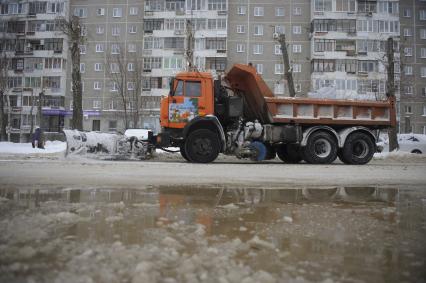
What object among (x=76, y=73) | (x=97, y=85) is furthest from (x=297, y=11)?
(x=76, y=73)

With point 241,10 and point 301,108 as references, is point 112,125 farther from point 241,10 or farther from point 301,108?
point 301,108

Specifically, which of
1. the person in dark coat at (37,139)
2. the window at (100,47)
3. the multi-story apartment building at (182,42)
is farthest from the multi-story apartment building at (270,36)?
the person in dark coat at (37,139)

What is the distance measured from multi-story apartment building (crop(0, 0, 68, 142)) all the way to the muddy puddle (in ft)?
178

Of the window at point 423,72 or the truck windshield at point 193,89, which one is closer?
the truck windshield at point 193,89

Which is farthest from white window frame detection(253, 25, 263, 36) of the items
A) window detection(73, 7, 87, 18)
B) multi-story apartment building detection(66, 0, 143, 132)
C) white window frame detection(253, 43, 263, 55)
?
window detection(73, 7, 87, 18)

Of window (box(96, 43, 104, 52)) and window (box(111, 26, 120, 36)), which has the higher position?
window (box(111, 26, 120, 36))

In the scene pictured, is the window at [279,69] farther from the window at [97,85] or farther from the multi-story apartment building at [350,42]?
the window at [97,85]

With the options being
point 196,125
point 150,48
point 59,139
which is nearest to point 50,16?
point 150,48

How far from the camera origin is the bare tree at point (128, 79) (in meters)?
46.8

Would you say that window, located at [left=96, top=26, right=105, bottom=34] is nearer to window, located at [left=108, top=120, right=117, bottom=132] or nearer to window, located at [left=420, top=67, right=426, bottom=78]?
window, located at [left=108, top=120, right=117, bottom=132]

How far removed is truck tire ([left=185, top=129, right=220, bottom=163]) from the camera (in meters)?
12.2

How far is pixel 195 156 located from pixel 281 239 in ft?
30.8

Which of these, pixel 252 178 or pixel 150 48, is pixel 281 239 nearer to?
pixel 252 178

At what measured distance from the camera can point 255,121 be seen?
1323 cm
